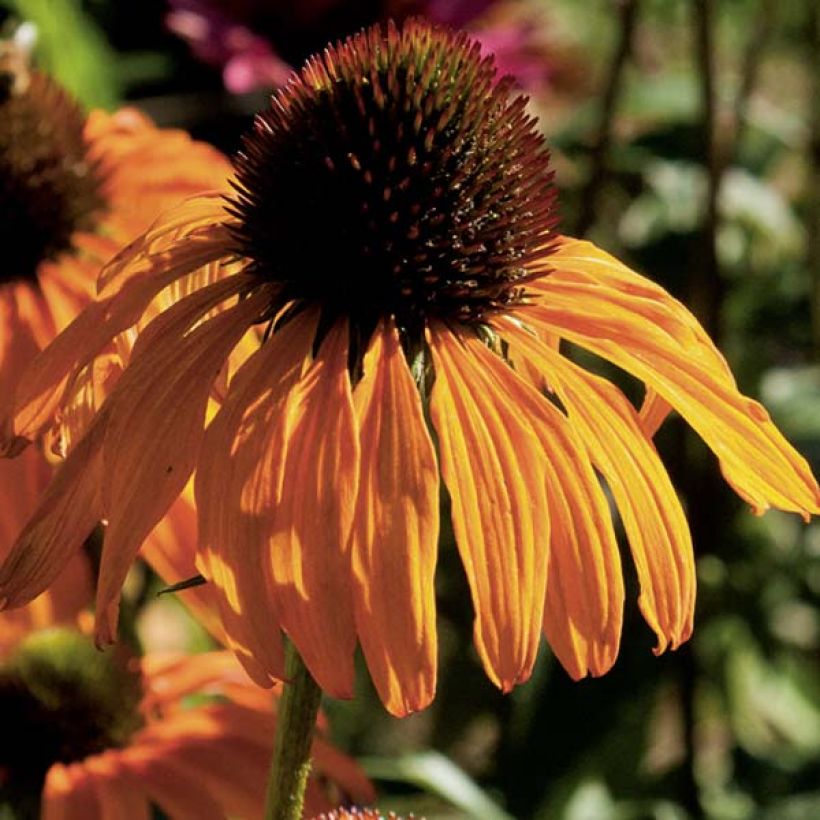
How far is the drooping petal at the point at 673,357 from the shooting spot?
0.75m

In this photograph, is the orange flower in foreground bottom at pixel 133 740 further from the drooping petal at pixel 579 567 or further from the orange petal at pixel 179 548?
the drooping petal at pixel 579 567

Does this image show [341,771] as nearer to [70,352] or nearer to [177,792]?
[177,792]

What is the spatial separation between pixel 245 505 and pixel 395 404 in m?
0.08

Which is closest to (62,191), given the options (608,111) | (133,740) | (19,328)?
(19,328)

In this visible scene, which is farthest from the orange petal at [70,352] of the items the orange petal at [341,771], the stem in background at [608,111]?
the stem in background at [608,111]

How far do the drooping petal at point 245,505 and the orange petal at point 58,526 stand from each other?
0.18ft

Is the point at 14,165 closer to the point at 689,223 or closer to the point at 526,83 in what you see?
the point at 526,83

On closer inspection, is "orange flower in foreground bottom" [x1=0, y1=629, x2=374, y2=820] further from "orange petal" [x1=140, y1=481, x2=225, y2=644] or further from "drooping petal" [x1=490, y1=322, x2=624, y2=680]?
"drooping petal" [x1=490, y1=322, x2=624, y2=680]

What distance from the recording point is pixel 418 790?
62.9 inches

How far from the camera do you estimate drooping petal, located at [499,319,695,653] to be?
72cm

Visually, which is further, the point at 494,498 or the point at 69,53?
the point at 69,53

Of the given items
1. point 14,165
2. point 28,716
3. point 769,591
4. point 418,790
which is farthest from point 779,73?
point 28,716

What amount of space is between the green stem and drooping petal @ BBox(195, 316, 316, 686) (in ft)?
0.12

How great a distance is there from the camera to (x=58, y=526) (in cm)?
72
